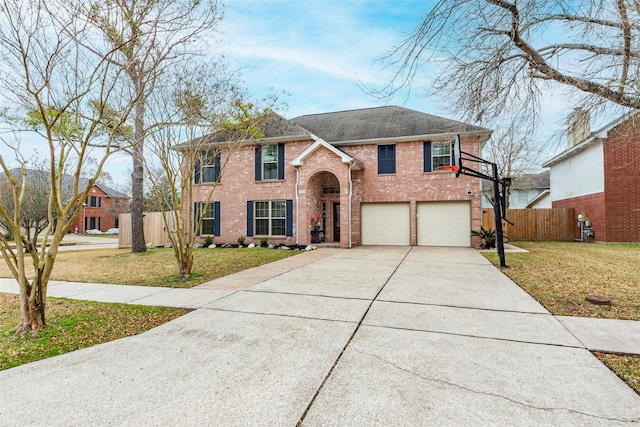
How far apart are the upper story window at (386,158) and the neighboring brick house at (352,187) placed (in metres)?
0.05

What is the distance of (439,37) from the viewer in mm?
4820

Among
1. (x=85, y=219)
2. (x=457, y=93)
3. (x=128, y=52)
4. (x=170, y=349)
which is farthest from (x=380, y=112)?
(x=85, y=219)

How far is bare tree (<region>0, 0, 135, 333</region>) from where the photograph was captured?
3.90 m

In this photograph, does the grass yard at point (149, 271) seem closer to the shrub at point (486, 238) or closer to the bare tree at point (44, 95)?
the bare tree at point (44, 95)

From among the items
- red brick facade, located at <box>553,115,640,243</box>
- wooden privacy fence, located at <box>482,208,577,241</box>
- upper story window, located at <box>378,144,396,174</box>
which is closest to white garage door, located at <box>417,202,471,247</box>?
upper story window, located at <box>378,144,396,174</box>

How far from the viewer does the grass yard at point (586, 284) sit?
313cm

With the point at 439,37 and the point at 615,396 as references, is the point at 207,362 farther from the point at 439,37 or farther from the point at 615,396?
the point at 439,37

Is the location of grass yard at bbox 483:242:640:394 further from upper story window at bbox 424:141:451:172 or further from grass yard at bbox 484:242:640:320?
upper story window at bbox 424:141:451:172

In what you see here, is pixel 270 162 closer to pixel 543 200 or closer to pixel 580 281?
pixel 580 281

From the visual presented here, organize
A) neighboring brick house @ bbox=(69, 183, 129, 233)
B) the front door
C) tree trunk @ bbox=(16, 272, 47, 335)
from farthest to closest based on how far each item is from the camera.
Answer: neighboring brick house @ bbox=(69, 183, 129, 233) → the front door → tree trunk @ bbox=(16, 272, 47, 335)

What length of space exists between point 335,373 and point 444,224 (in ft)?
40.9

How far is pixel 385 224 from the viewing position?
14.6 m

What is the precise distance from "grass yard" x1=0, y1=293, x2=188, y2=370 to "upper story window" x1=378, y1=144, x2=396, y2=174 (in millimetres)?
11549

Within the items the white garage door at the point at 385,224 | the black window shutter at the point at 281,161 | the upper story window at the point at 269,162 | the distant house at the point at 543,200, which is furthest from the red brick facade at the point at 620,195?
the upper story window at the point at 269,162
